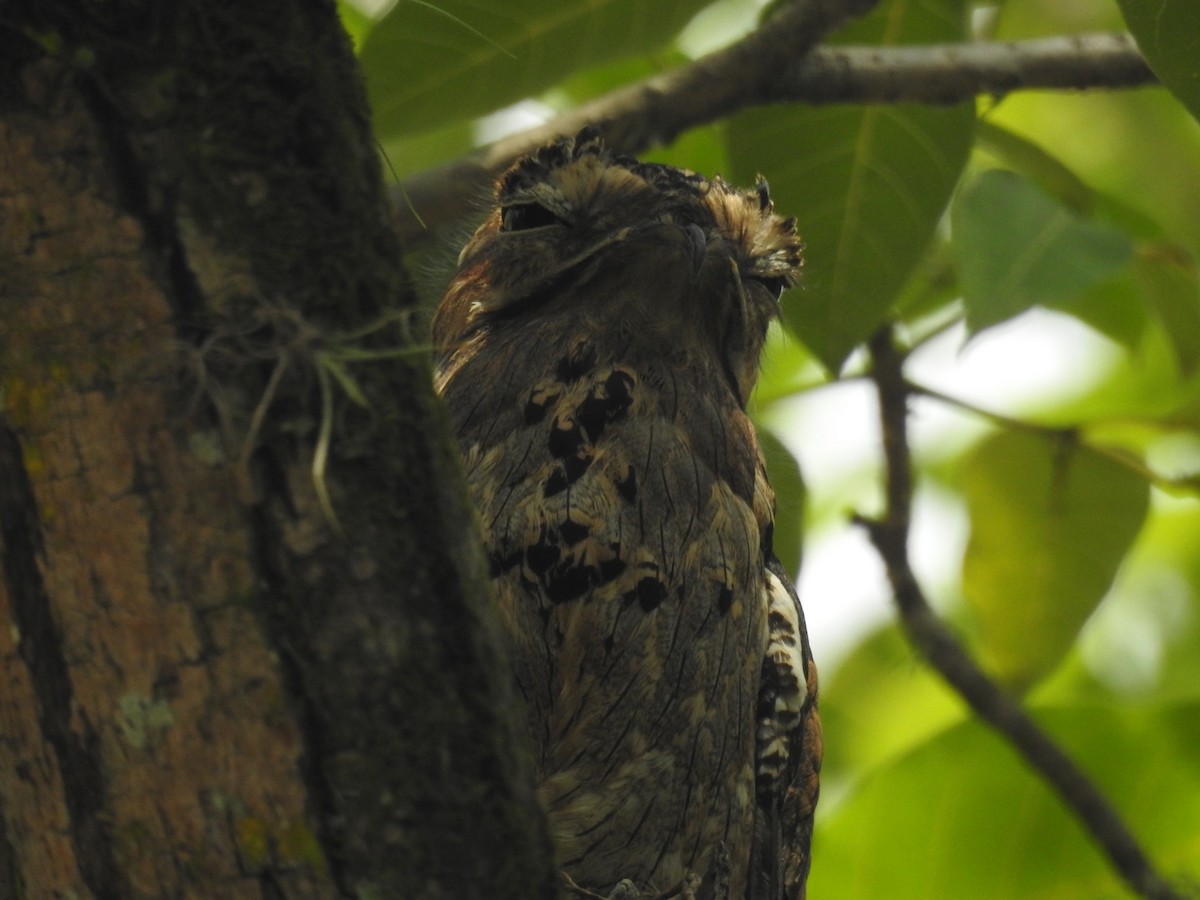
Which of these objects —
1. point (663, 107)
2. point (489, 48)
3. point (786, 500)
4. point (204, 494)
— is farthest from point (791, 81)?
point (204, 494)

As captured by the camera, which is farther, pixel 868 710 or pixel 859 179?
pixel 868 710

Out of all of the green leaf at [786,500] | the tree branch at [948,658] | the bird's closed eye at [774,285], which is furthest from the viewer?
the tree branch at [948,658]

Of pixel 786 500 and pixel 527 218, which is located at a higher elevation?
pixel 527 218

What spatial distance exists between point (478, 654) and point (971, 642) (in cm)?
479

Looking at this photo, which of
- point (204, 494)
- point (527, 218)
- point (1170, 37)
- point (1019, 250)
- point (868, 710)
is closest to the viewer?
point (204, 494)

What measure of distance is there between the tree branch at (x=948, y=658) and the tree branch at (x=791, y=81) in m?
0.82

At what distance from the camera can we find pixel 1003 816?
399 cm

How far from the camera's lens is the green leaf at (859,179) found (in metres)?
3.41

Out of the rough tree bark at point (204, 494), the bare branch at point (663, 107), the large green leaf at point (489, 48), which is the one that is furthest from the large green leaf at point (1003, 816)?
the rough tree bark at point (204, 494)

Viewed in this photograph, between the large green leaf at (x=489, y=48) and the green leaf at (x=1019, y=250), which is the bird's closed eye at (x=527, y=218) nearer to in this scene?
the large green leaf at (x=489, y=48)

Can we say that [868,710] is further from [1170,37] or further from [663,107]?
[1170,37]

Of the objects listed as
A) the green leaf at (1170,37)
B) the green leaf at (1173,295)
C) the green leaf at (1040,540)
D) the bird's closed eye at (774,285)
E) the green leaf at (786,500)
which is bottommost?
the green leaf at (1040,540)

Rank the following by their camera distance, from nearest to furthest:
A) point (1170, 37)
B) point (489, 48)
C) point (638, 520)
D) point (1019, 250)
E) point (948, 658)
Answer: point (1170, 37) < point (638, 520) < point (1019, 250) < point (489, 48) < point (948, 658)

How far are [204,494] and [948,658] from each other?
3.00 meters
